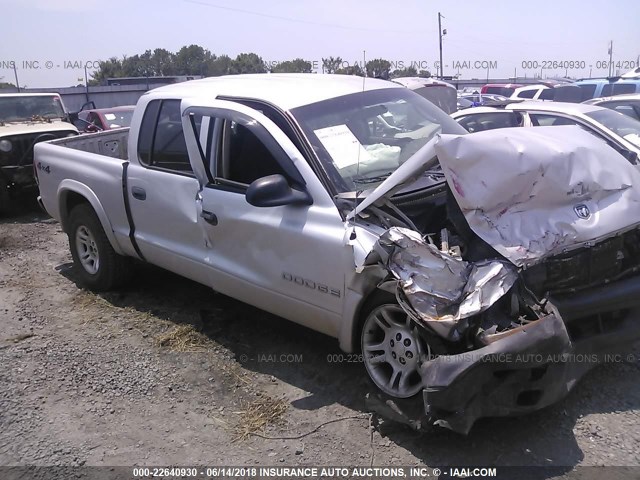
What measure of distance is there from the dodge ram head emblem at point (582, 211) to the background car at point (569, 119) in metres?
3.34

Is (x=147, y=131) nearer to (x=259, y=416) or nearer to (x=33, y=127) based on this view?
(x=259, y=416)

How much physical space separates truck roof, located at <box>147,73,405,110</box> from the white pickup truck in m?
0.02

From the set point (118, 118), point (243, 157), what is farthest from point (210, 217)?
point (118, 118)

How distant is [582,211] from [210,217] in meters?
2.34

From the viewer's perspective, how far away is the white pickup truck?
292 centimetres

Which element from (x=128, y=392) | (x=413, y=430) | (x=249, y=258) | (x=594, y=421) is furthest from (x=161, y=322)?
(x=594, y=421)

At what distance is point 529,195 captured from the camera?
317 centimetres

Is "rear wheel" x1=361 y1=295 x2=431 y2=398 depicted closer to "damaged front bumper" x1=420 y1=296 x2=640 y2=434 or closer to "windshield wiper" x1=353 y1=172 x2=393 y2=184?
"damaged front bumper" x1=420 y1=296 x2=640 y2=434

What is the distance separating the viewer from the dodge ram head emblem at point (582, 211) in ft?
10.6

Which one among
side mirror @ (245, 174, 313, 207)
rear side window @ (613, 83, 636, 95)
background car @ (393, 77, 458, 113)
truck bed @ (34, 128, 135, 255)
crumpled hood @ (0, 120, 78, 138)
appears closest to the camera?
side mirror @ (245, 174, 313, 207)

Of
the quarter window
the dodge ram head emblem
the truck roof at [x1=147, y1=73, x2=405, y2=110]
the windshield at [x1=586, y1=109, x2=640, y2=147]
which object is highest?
the truck roof at [x1=147, y1=73, x2=405, y2=110]

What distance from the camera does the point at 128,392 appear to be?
12.8ft

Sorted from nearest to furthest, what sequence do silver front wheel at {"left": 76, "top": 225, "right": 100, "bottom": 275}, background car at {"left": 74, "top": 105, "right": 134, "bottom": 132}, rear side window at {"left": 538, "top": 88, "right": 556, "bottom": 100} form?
silver front wheel at {"left": 76, "top": 225, "right": 100, "bottom": 275}
background car at {"left": 74, "top": 105, "right": 134, "bottom": 132}
rear side window at {"left": 538, "top": 88, "right": 556, "bottom": 100}

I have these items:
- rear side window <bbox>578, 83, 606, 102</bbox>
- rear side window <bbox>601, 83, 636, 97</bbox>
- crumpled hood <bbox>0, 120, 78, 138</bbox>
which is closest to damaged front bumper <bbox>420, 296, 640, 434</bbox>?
crumpled hood <bbox>0, 120, 78, 138</bbox>
